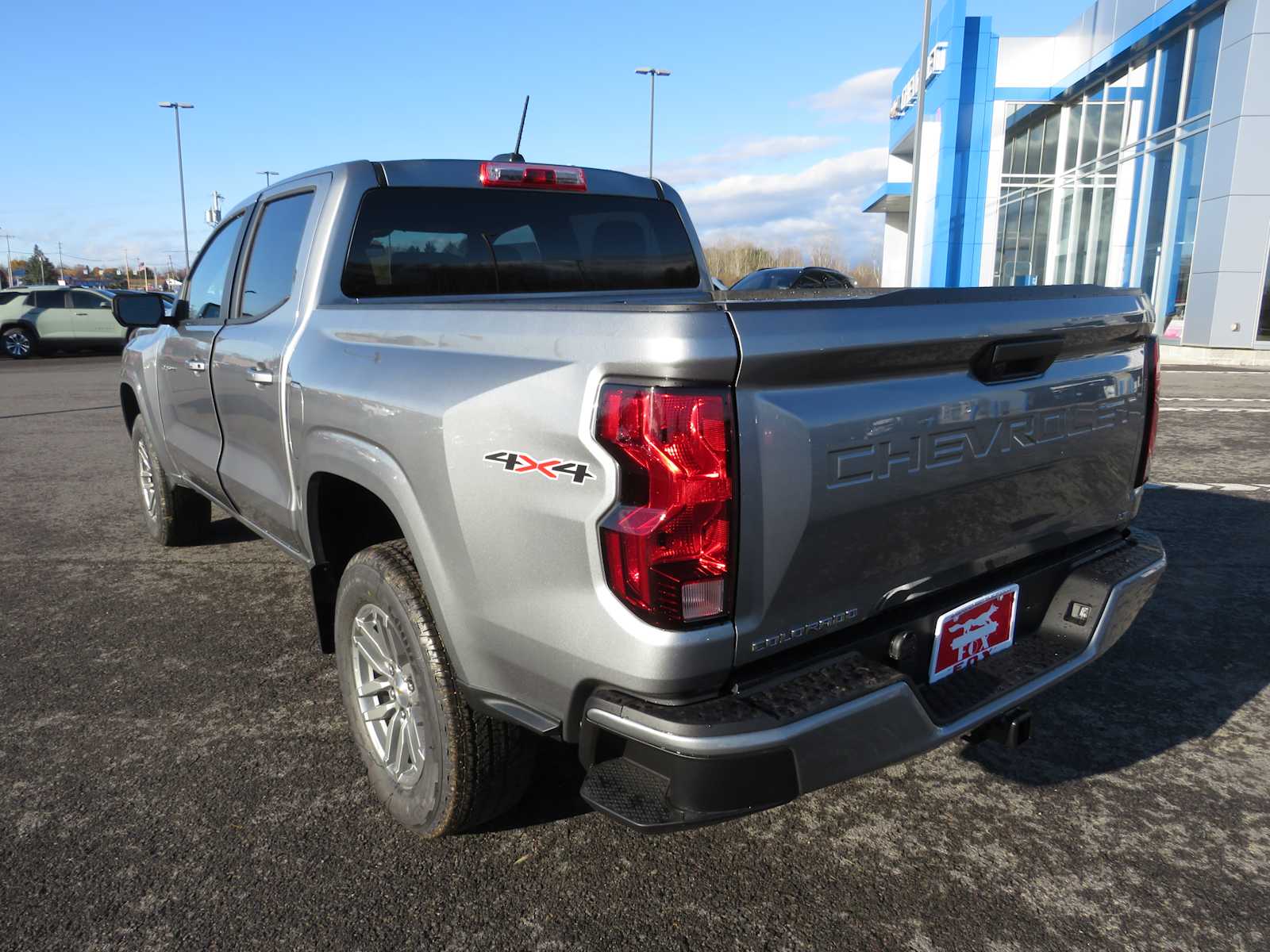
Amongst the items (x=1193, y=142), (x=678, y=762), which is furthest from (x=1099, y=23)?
(x=678, y=762)

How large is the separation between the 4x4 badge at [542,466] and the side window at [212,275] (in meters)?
2.63

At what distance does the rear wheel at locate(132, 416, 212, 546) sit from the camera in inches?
207

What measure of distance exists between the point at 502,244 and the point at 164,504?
9.97ft

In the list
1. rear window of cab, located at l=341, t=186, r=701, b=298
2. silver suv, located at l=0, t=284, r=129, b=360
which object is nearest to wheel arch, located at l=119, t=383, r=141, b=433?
rear window of cab, located at l=341, t=186, r=701, b=298

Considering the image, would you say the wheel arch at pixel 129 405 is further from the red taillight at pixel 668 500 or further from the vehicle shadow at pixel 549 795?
the red taillight at pixel 668 500

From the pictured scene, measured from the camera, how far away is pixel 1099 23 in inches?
886

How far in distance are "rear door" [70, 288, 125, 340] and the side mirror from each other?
19945 mm

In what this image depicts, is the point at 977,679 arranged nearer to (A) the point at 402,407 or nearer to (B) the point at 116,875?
(A) the point at 402,407

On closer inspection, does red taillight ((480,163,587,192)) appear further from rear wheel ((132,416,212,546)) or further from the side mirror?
rear wheel ((132,416,212,546))

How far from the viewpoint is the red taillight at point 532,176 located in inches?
135

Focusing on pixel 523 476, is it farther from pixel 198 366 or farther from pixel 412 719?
pixel 198 366

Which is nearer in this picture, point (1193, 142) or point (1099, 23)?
point (1193, 142)

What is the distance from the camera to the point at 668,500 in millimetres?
1753

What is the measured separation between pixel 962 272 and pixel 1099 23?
7924 mm
